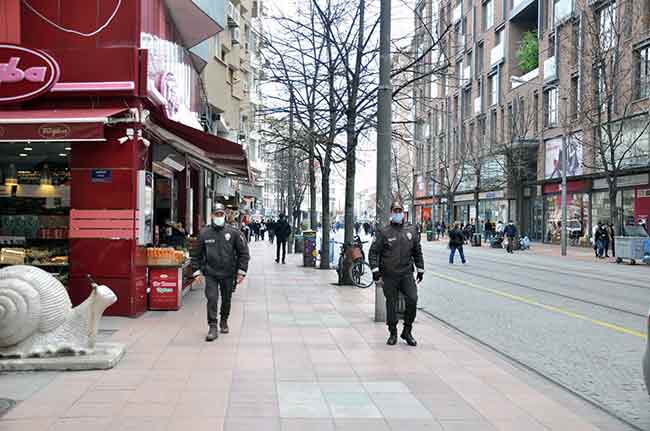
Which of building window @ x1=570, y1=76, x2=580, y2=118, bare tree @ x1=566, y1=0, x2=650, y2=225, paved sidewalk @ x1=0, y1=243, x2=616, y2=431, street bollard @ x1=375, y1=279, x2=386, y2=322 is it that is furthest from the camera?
building window @ x1=570, y1=76, x2=580, y2=118

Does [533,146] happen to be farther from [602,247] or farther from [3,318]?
[3,318]

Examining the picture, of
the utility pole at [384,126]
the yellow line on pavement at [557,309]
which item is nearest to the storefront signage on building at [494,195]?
the yellow line on pavement at [557,309]

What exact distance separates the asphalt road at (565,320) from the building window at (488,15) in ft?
121

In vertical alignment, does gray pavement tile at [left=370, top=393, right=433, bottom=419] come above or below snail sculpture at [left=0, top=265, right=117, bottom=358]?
below

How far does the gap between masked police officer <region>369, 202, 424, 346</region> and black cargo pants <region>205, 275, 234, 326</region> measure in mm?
2024

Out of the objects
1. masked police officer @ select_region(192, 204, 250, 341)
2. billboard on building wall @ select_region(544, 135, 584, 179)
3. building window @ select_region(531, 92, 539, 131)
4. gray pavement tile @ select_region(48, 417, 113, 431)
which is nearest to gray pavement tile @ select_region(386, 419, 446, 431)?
gray pavement tile @ select_region(48, 417, 113, 431)

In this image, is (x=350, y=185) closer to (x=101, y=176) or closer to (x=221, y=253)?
(x=101, y=176)

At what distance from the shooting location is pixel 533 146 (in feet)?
150

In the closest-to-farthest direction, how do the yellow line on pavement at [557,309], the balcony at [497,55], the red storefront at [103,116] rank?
the yellow line on pavement at [557,309]
the red storefront at [103,116]
the balcony at [497,55]

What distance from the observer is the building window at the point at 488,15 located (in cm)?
5389

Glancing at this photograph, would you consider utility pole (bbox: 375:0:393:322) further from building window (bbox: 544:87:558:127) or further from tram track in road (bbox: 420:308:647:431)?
building window (bbox: 544:87:558:127)

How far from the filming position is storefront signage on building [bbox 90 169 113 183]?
10258mm

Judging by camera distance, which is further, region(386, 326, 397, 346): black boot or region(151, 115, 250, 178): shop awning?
region(151, 115, 250, 178): shop awning

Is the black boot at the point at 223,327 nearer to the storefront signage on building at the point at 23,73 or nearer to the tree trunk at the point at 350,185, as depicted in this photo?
the storefront signage on building at the point at 23,73
